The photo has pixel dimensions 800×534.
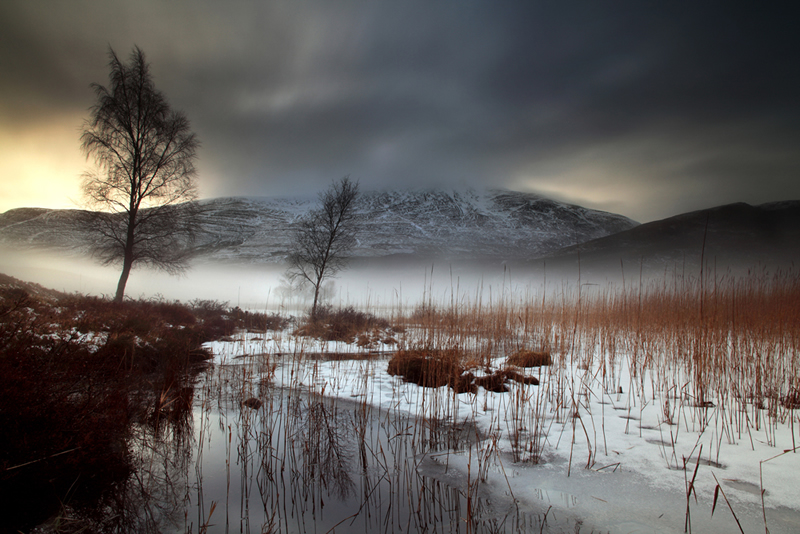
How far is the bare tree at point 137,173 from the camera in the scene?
11.1 meters

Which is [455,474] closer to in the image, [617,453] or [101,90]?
[617,453]

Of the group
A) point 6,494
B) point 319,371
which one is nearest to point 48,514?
point 6,494

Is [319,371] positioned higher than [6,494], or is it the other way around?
[6,494]

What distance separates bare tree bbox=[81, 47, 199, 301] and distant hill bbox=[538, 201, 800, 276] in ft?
55.3

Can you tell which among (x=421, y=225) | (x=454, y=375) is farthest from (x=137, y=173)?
(x=421, y=225)

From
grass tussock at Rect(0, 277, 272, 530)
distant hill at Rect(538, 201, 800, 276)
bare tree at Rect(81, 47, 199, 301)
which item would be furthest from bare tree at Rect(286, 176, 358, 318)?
grass tussock at Rect(0, 277, 272, 530)

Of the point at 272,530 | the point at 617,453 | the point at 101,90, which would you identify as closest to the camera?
the point at 272,530

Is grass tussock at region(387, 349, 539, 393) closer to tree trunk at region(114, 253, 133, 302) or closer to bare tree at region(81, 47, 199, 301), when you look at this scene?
tree trunk at region(114, 253, 133, 302)

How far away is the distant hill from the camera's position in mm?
14570

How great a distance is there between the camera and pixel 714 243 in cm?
1858

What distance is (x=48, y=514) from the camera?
1.87 m

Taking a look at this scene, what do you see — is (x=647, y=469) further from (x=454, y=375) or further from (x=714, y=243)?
(x=714, y=243)

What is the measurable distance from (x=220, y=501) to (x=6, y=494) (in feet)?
3.57

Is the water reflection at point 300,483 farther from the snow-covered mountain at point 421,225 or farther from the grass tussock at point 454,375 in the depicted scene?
the snow-covered mountain at point 421,225
